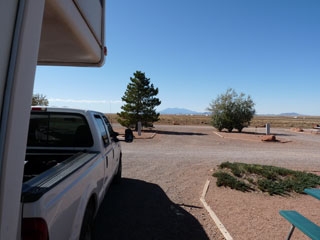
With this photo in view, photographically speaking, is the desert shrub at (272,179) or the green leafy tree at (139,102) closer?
the desert shrub at (272,179)

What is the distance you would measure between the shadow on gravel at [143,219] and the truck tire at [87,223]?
0.80 meters

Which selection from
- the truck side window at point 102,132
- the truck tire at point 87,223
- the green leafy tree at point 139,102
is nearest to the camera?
the truck tire at point 87,223

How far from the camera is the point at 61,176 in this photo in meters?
1.74

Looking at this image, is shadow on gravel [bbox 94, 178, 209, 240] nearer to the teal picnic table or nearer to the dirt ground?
the dirt ground

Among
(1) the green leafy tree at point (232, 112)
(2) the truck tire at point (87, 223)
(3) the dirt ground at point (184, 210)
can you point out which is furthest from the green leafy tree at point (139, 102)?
(2) the truck tire at point (87, 223)

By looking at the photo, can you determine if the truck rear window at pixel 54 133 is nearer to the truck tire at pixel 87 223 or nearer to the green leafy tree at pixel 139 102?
the truck tire at pixel 87 223

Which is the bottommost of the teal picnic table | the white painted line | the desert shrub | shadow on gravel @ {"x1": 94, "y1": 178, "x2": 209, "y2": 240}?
shadow on gravel @ {"x1": 94, "y1": 178, "x2": 209, "y2": 240}

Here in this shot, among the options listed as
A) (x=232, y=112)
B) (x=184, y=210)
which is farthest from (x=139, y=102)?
(x=184, y=210)

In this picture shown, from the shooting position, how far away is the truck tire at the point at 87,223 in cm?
209

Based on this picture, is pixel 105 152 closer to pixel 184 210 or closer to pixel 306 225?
→ pixel 184 210

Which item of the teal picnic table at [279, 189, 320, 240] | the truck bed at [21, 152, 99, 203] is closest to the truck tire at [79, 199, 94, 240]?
the truck bed at [21, 152, 99, 203]

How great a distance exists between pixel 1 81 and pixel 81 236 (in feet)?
5.59

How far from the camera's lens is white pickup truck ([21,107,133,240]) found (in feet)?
4.35

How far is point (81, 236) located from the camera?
204cm
